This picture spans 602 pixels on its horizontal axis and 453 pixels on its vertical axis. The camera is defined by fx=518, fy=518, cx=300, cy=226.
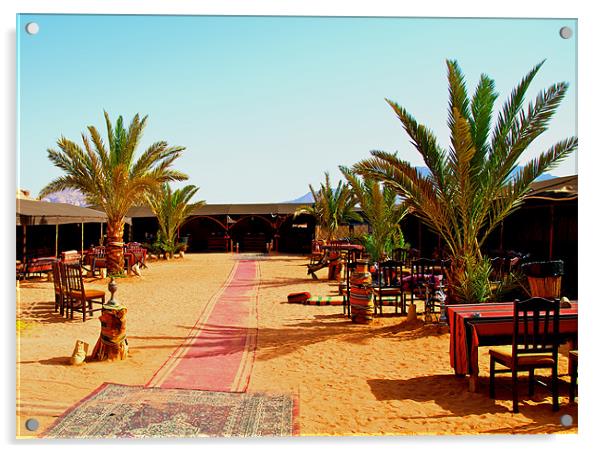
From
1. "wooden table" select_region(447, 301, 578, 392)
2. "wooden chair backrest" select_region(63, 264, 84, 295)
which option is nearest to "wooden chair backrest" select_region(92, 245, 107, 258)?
"wooden chair backrest" select_region(63, 264, 84, 295)

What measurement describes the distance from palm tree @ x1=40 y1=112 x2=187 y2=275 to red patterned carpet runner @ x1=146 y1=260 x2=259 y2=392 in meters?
5.30

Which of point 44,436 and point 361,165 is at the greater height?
point 361,165

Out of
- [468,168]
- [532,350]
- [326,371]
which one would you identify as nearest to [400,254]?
[468,168]

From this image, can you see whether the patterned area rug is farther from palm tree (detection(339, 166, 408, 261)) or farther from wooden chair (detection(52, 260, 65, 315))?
palm tree (detection(339, 166, 408, 261))

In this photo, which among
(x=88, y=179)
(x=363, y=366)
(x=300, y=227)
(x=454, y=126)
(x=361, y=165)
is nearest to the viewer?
(x=363, y=366)

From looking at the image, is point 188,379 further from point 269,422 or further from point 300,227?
point 300,227

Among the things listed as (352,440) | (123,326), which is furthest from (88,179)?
(352,440)

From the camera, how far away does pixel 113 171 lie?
14.2m

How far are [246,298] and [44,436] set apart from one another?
7689mm

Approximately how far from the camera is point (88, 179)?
1435cm

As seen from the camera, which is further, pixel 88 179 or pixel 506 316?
pixel 88 179

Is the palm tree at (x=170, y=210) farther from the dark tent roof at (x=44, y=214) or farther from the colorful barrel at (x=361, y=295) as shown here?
the colorful barrel at (x=361, y=295)

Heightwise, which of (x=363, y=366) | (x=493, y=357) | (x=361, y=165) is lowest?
(x=363, y=366)

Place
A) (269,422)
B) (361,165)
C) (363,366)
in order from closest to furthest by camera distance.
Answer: (269,422), (363,366), (361,165)
